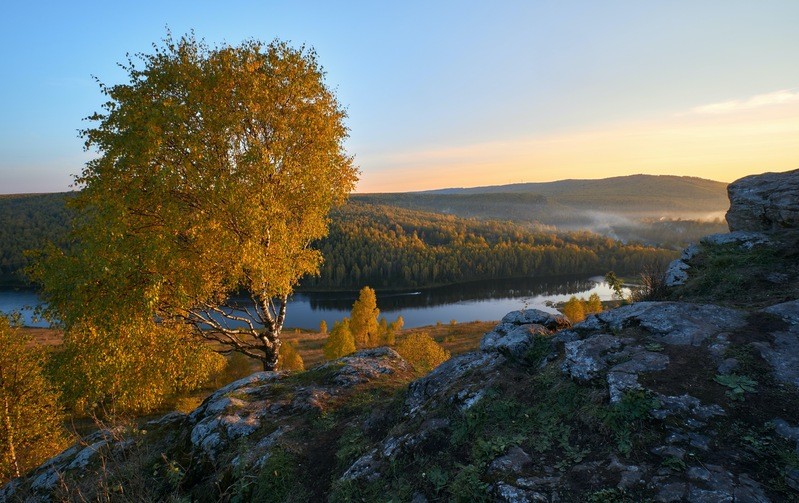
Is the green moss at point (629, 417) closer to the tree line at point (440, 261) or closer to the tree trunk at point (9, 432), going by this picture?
the tree trunk at point (9, 432)

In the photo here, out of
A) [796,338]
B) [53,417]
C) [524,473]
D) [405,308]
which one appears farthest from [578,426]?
[405,308]

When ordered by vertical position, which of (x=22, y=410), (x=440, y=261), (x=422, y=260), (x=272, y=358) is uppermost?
(x=272, y=358)

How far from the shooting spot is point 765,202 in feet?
43.8

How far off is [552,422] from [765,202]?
1348 centimetres

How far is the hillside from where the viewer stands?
17.0ft

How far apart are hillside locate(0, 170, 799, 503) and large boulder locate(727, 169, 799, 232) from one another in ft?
0.42

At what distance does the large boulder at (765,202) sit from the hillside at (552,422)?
129 millimetres

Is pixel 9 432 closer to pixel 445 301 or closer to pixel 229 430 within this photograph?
pixel 229 430

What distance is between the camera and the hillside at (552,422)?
5176 mm

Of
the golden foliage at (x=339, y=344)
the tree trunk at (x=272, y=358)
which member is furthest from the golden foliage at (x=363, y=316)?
the tree trunk at (x=272, y=358)

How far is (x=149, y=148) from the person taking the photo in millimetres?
12102

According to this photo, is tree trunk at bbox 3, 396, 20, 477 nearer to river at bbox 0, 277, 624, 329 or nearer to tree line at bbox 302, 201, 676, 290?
river at bbox 0, 277, 624, 329

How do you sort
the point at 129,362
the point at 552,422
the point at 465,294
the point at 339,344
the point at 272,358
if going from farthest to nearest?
the point at 465,294
the point at 339,344
the point at 272,358
the point at 129,362
the point at 552,422

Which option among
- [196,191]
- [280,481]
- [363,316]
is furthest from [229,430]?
[363,316]
